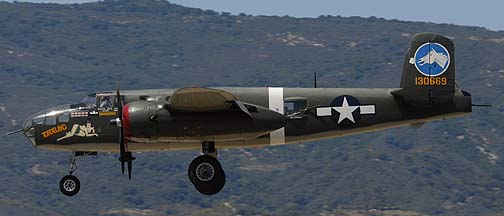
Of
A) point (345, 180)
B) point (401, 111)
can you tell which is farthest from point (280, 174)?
point (401, 111)

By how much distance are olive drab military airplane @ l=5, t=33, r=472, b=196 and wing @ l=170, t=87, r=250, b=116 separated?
255 mm

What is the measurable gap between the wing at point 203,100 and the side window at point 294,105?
1921mm

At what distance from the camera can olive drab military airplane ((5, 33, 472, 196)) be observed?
3894 centimetres

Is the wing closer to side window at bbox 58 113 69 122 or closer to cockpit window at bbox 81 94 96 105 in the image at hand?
cockpit window at bbox 81 94 96 105

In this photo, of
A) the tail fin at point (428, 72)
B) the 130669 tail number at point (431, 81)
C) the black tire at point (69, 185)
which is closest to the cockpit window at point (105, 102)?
the black tire at point (69, 185)

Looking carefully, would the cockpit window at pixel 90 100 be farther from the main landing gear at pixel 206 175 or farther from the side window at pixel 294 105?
the side window at pixel 294 105

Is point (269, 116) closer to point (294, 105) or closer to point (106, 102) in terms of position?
point (294, 105)

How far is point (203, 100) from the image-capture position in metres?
37.9

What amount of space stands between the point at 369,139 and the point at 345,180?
42459 mm

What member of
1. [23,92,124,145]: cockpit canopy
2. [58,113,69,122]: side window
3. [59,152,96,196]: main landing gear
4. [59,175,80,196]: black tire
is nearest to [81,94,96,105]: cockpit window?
[23,92,124,145]: cockpit canopy

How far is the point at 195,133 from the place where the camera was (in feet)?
127

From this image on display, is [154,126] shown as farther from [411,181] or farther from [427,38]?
[411,181]

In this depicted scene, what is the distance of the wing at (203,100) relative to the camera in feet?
123

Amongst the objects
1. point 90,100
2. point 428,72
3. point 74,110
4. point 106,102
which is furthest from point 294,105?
point 74,110
